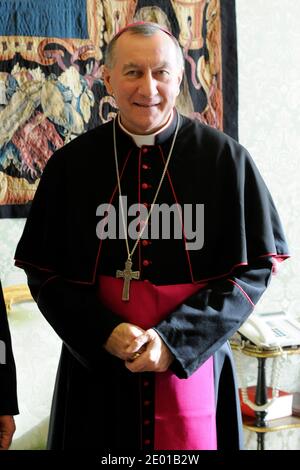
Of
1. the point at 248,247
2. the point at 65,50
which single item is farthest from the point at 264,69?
the point at 248,247

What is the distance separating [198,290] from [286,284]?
1.49 m

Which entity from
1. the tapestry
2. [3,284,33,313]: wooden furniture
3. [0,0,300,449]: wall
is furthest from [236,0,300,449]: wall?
[3,284,33,313]: wooden furniture

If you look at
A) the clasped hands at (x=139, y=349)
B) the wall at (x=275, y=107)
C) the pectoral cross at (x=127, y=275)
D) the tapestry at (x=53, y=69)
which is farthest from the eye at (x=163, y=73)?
the wall at (x=275, y=107)

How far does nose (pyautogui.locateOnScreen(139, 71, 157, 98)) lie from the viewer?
1.67 metres

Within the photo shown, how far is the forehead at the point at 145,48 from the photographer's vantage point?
5.50 ft

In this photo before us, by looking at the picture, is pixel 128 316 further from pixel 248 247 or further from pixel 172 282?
pixel 248 247

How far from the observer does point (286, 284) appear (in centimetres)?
316

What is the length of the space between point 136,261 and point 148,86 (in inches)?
17.8

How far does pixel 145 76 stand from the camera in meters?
1.68

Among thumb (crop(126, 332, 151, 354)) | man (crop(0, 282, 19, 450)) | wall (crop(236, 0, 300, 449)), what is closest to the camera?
thumb (crop(126, 332, 151, 354))

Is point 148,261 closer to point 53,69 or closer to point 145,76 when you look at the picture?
point 145,76

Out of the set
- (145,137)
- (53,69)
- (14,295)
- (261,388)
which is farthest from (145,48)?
(261,388)

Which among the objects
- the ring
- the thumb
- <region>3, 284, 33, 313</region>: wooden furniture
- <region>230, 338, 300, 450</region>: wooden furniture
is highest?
the thumb

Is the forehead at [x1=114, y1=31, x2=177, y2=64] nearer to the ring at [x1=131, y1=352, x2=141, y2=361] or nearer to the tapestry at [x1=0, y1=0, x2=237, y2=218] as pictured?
the ring at [x1=131, y1=352, x2=141, y2=361]
